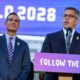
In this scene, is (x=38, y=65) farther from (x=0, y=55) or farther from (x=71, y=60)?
(x=0, y=55)

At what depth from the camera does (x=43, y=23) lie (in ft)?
13.1

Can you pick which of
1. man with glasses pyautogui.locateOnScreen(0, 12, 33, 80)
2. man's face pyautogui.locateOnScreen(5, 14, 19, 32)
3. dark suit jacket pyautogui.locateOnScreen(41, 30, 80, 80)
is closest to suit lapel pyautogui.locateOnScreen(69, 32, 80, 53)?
dark suit jacket pyautogui.locateOnScreen(41, 30, 80, 80)

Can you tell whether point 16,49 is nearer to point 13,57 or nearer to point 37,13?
point 13,57

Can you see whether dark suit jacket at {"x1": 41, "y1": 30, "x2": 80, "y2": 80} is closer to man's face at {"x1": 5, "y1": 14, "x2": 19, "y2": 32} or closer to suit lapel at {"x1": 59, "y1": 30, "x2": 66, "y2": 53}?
suit lapel at {"x1": 59, "y1": 30, "x2": 66, "y2": 53}

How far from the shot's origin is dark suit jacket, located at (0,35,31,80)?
3.09 meters

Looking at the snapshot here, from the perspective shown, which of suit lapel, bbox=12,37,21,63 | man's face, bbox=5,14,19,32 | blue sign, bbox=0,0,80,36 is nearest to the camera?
suit lapel, bbox=12,37,21,63

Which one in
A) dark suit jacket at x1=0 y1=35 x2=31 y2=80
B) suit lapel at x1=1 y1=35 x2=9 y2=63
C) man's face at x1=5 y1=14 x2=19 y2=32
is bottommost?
dark suit jacket at x1=0 y1=35 x2=31 y2=80

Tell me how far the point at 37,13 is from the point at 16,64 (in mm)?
1124

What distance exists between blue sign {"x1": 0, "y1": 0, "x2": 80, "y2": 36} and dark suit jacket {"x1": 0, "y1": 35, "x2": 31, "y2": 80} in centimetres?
77

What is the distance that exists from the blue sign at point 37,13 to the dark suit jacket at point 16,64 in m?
0.77

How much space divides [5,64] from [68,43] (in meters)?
0.85

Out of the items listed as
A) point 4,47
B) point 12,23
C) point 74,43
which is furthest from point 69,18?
point 4,47

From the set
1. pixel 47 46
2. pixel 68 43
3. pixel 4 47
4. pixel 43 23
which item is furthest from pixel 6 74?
pixel 43 23

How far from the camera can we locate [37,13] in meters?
4.00
